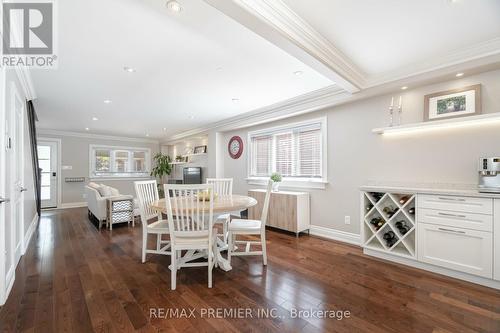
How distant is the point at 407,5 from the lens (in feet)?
5.51

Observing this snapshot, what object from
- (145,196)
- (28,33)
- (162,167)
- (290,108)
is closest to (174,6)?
(28,33)

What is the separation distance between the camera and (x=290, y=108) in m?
4.01

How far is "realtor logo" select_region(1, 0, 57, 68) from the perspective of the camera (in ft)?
5.70

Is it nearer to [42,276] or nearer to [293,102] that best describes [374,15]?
[293,102]

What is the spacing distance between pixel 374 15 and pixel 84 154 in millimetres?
8510

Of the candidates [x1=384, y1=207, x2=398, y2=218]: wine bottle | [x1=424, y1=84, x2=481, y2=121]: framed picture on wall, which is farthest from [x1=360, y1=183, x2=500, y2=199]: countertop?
[x1=424, y1=84, x2=481, y2=121]: framed picture on wall

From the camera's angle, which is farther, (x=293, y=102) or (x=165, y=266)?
(x=293, y=102)

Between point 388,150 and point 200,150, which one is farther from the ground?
point 200,150

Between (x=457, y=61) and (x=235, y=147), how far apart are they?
4.16 metres

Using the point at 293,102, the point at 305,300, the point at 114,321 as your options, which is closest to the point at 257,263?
the point at 305,300

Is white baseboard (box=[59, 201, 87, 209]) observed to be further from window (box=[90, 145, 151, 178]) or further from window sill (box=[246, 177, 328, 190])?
window sill (box=[246, 177, 328, 190])

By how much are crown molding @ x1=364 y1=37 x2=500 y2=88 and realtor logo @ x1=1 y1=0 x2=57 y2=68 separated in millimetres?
3470

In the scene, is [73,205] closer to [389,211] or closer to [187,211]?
[187,211]

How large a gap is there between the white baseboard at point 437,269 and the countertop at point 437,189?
816mm
